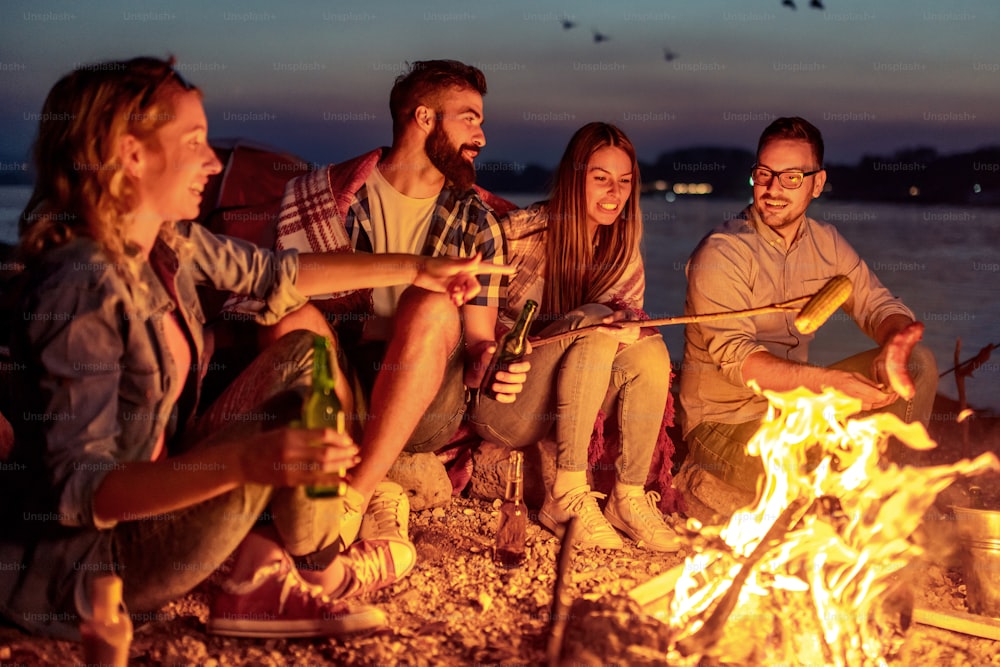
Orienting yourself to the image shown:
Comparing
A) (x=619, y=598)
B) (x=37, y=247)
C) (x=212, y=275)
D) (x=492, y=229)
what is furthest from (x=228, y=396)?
(x=492, y=229)

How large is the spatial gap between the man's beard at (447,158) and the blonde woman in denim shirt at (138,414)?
1.53m

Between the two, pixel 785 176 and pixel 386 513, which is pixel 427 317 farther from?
pixel 785 176

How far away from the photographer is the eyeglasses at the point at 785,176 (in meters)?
4.51

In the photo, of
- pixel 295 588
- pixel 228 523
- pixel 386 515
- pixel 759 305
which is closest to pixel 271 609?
pixel 295 588

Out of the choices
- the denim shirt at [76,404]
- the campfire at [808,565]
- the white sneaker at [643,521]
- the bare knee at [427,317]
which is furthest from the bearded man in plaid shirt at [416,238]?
the campfire at [808,565]

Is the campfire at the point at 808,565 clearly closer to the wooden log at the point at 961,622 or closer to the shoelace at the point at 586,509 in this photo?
the wooden log at the point at 961,622

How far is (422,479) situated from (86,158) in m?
2.29

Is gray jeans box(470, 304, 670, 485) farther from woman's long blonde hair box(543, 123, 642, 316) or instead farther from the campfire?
the campfire

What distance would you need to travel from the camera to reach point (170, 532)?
110 inches

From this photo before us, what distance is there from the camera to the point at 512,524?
13.6 ft

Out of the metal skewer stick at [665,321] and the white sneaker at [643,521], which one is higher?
the metal skewer stick at [665,321]

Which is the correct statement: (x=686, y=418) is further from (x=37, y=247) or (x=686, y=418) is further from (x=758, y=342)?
(x=37, y=247)

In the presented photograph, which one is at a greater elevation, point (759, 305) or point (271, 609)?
point (759, 305)

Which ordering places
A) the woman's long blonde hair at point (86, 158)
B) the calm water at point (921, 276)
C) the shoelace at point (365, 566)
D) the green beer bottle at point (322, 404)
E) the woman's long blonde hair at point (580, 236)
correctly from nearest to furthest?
the woman's long blonde hair at point (86, 158)
the green beer bottle at point (322, 404)
the shoelace at point (365, 566)
the woman's long blonde hair at point (580, 236)
the calm water at point (921, 276)
